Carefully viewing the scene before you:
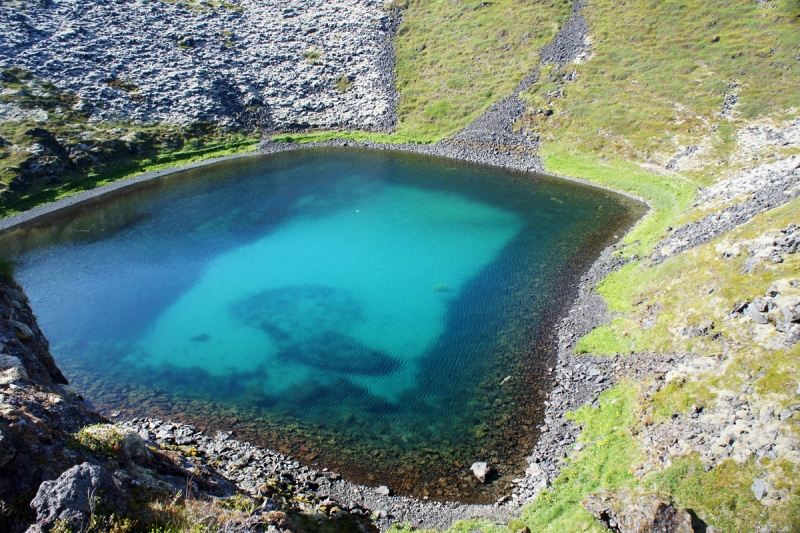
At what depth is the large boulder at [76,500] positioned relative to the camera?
1055 cm

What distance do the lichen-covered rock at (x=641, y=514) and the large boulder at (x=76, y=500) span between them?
47.6 feet

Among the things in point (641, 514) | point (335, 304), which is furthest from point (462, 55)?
point (641, 514)

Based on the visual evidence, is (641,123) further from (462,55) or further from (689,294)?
(689,294)

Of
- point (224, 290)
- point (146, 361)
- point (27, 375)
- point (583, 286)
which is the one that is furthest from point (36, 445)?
point (583, 286)

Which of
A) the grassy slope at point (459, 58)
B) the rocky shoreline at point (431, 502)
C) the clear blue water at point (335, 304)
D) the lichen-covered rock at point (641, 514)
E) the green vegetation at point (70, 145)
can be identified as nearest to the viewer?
the lichen-covered rock at point (641, 514)

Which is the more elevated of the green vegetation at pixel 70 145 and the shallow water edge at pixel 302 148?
the green vegetation at pixel 70 145

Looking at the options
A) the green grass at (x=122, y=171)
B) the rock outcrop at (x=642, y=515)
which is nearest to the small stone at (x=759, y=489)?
the rock outcrop at (x=642, y=515)

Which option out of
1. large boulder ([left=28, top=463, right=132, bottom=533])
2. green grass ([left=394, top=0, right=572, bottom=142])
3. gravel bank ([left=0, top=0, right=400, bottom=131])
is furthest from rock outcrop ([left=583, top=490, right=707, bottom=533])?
gravel bank ([left=0, top=0, right=400, bottom=131])

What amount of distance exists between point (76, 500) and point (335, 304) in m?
23.8

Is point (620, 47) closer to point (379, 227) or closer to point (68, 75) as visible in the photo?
point (379, 227)

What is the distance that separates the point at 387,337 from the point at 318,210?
23511mm

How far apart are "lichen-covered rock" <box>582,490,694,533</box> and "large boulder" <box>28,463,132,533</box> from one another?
1450 centimetres

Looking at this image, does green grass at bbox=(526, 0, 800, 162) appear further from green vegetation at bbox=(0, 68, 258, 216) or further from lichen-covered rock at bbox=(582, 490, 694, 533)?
green vegetation at bbox=(0, 68, 258, 216)

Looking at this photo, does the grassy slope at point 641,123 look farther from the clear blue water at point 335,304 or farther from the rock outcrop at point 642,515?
the clear blue water at point 335,304
